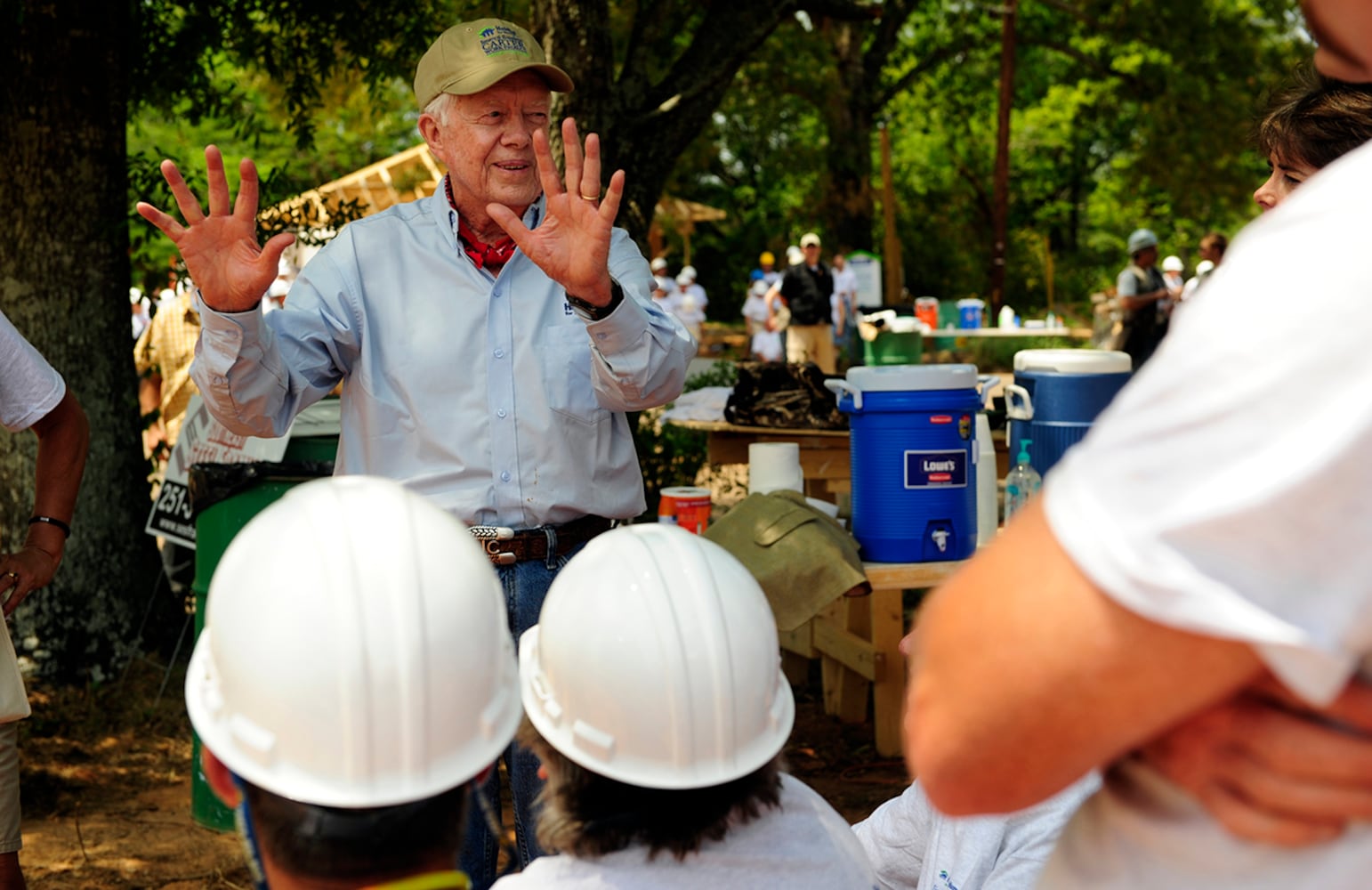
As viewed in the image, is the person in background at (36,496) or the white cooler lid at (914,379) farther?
the white cooler lid at (914,379)

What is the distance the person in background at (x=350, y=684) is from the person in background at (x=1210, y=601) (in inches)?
24.8

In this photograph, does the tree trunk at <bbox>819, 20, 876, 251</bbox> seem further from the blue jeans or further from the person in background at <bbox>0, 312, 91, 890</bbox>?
the blue jeans

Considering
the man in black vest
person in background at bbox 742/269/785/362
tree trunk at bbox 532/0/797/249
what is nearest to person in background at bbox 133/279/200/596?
tree trunk at bbox 532/0/797/249

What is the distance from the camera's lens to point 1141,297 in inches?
572

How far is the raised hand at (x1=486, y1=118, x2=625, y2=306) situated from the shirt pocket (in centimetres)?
33

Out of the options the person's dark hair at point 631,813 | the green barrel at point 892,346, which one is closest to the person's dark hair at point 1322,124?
the person's dark hair at point 631,813

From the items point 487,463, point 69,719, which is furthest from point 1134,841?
point 69,719

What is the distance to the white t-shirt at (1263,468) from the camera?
0.88 m

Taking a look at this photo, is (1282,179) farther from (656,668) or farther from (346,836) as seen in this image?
(346,836)

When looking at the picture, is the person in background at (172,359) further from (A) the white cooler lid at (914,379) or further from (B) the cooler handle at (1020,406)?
(B) the cooler handle at (1020,406)

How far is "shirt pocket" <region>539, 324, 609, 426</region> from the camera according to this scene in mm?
3283

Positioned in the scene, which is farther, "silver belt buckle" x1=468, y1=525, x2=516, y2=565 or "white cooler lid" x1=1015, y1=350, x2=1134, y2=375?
"white cooler lid" x1=1015, y1=350, x2=1134, y2=375

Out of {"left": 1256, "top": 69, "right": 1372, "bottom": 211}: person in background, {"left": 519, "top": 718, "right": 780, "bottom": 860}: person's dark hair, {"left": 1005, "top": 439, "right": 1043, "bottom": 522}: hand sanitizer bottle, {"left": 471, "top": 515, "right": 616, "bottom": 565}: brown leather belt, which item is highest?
{"left": 1256, "top": 69, "right": 1372, "bottom": 211}: person in background

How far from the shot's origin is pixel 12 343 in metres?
3.34
